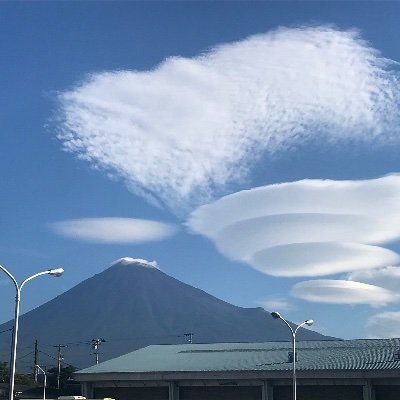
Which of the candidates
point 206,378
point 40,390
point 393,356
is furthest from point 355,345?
point 40,390

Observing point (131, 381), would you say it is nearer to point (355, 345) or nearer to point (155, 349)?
point (155, 349)

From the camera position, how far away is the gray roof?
259ft

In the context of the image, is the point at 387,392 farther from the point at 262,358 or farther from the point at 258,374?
the point at 262,358

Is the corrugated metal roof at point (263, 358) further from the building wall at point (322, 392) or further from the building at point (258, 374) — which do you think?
the building wall at point (322, 392)

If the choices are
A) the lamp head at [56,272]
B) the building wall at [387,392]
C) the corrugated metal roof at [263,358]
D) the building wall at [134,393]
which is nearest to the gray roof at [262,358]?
the corrugated metal roof at [263,358]

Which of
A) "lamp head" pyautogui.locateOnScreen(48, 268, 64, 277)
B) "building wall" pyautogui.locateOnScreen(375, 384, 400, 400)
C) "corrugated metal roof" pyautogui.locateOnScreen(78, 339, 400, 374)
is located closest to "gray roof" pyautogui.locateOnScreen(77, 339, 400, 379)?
"corrugated metal roof" pyautogui.locateOnScreen(78, 339, 400, 374)

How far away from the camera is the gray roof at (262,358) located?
78.8 m

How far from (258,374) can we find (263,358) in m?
7.30

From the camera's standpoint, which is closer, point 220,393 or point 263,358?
point 220,393

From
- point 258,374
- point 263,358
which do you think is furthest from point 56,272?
point 263,358

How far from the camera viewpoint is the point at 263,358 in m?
85.6

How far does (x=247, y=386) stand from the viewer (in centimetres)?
7981

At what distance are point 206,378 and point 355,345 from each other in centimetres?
2207

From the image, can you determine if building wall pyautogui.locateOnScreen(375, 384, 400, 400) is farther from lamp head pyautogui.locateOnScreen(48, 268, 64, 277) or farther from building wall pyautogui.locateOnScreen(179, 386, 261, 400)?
lamp head pyautogui.locateOnScreen(48, 268, 64, 277)
